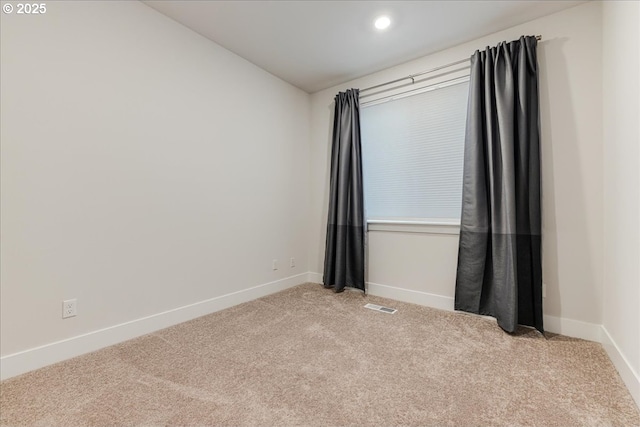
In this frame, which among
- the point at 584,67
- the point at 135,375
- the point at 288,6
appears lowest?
the point at 135,375

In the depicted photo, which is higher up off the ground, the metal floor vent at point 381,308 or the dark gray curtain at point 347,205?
the dark gray curtain at point 347,205

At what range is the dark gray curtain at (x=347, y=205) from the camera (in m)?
3.20

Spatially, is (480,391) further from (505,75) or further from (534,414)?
(505,75)

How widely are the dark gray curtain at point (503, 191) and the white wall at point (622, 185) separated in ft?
1.26

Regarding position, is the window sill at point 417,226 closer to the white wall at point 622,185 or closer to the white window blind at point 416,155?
the white window blind at point 416,155

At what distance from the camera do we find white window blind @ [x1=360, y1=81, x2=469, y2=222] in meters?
2.71

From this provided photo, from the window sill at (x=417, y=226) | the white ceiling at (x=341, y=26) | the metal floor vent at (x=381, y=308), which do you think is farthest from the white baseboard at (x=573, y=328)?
the white ceiling at (x=341, y=26)

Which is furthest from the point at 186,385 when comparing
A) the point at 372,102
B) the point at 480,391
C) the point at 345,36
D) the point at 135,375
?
the point at 372,102

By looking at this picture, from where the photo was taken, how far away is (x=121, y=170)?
80.6 inches

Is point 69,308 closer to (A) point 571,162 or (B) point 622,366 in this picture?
(B) point 622,366

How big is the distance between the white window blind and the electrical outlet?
8.67 ft

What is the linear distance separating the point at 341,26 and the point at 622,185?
7.35 ft

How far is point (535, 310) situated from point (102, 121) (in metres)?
3.41

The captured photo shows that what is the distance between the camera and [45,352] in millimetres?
1707
